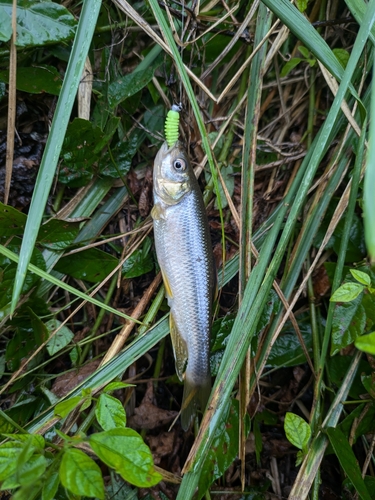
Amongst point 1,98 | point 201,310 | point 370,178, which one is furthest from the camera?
point 1,98

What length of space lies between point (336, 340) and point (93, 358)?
1024 millimetres

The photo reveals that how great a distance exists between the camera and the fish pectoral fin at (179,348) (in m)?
1.74

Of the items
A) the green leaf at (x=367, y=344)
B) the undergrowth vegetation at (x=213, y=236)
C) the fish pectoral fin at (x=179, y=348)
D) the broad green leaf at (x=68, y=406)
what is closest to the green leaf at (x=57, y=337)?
the undergrowth vegetation at (x=213, y=236)

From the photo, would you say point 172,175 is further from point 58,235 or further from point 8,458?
point 8,458

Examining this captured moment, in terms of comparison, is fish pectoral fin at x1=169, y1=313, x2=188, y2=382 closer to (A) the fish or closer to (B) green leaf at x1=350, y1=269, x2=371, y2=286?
(A) the fish

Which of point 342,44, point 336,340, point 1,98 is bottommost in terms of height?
point 336,340

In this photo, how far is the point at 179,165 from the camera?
1.71m

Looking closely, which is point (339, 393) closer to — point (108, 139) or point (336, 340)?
point (336, 340)

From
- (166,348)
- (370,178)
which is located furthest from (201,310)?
(370,178)

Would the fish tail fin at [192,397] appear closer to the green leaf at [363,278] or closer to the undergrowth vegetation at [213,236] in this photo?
the undergrowth vegetation at [213,236]

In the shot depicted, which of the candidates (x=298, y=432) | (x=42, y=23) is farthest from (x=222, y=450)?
(x=42, y=23)

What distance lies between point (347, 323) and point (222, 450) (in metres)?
0.70

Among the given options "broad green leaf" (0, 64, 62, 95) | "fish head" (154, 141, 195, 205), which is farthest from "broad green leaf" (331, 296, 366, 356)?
"broad green leaf" (0, 64, 62, 95)

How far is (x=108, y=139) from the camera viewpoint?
73.0 inches
